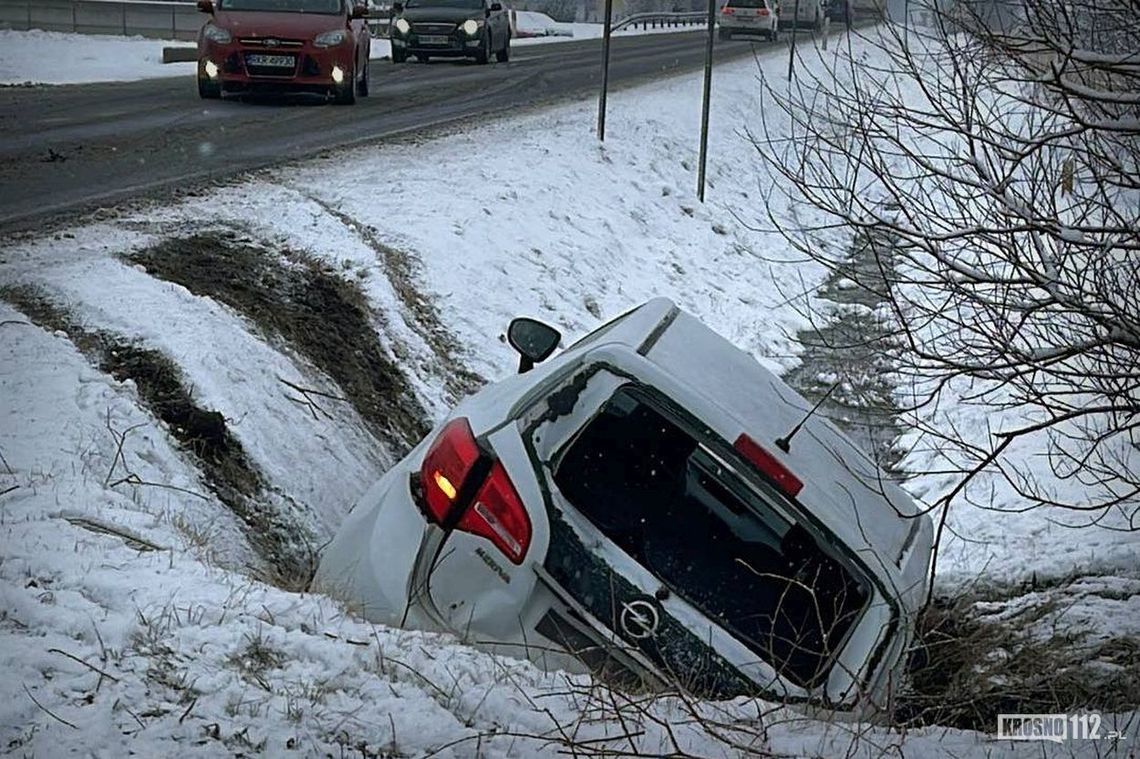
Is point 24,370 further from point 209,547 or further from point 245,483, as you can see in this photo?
point 209,547

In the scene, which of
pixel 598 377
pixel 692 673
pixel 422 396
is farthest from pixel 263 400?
pixel 692 673

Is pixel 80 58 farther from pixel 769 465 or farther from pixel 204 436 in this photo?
pixel 769 465

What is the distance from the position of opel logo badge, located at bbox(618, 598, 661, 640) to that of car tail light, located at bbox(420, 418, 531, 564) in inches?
13.3

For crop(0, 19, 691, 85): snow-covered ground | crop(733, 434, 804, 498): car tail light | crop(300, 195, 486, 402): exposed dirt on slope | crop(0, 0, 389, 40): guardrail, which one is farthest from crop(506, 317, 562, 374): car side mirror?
crop(0, 0, 389, 40): guardrail

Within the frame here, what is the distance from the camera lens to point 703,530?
4672 millimetres

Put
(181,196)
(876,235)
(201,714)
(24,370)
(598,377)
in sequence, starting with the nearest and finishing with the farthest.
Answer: (201,714) < (598,377) < (24,370) < (876,235) < (181,196)

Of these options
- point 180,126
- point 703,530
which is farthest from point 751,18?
point 703,530

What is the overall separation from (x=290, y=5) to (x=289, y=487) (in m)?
15.0

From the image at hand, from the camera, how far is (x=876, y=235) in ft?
22.9

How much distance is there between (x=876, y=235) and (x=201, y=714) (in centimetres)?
444

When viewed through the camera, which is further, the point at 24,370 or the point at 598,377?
the point at 24,370

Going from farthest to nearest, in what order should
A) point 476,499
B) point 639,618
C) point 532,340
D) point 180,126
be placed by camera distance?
point 180,126 < point 532,340 < point 476,499 < point 639,618

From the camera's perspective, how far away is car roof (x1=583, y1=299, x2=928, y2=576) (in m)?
4.36

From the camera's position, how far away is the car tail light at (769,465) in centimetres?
427
